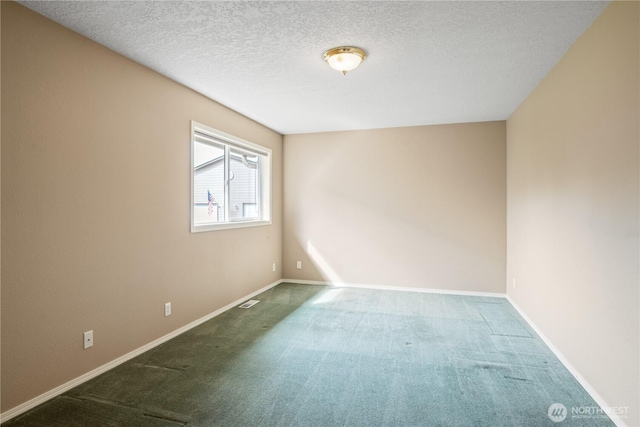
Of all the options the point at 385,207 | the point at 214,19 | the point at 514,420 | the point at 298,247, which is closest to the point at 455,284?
the point at 385,207

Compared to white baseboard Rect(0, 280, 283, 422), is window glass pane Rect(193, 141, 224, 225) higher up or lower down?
higher up

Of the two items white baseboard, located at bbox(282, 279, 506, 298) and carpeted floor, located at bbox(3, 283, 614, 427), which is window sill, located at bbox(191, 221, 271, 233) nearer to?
carpeted floor, located at bbox(3, 283, 614, 427)

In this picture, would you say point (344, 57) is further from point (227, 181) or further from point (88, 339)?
point (88, 339)

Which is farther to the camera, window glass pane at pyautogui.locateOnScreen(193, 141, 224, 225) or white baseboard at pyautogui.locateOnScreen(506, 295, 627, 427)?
window glass pane at pyautogui.locateOnScreen(193, 141, 224, 225)

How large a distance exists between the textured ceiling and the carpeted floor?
2.45 meters

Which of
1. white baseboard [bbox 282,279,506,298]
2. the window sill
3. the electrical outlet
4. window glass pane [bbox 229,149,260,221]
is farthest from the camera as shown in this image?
white baseboard [bbox 282,279,506,298]

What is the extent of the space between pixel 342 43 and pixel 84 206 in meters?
2.21

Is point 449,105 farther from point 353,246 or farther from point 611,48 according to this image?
point 353,246

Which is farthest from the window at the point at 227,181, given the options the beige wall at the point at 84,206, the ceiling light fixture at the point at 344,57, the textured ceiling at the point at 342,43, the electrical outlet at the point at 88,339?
the ceiling light fixture at the point at 344,57

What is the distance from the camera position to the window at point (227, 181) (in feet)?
12.4

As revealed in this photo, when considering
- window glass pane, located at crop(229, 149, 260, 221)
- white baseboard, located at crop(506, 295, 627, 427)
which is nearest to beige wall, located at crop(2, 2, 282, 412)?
window glass pane, located at crop(229, 149, 260, 221)

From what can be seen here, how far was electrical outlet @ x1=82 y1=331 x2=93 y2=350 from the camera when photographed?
7.89 ft

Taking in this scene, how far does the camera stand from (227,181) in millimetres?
4207

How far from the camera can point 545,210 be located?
3125 mm
